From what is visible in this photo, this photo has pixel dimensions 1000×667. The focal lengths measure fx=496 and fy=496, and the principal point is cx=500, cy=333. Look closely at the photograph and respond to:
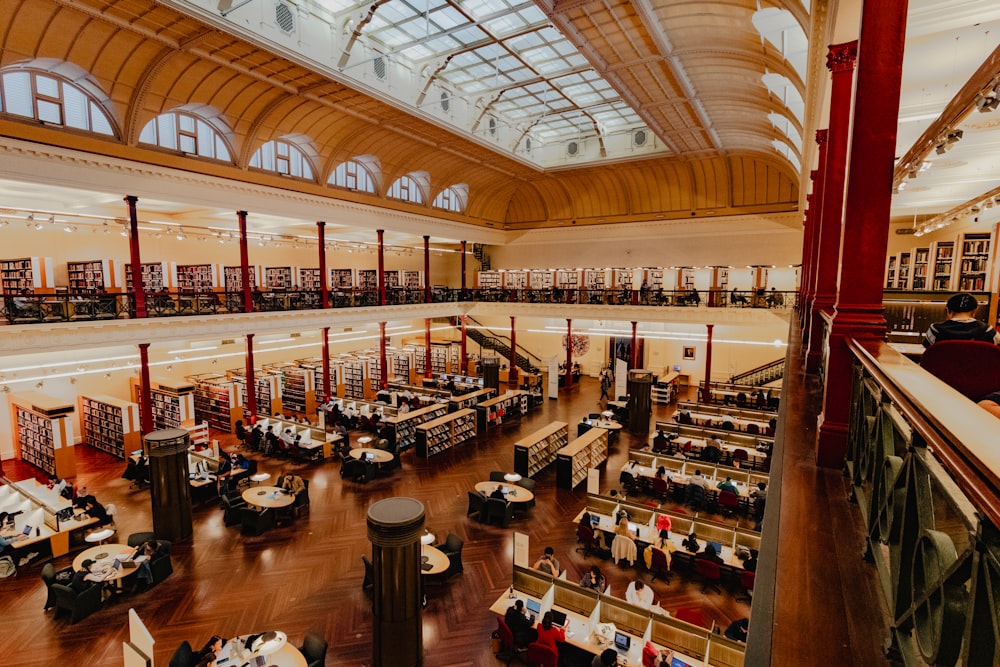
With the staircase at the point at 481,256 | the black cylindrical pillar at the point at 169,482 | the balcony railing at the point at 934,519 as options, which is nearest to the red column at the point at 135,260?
the black cylindrical pillar at the point at 169,482

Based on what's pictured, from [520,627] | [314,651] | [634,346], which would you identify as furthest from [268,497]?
[634,346]

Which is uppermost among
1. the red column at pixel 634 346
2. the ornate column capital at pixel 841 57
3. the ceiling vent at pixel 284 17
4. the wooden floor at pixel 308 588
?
the ceiling vent at pixel 284 17

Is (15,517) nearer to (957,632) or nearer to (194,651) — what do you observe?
(194,651)

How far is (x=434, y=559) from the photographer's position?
24.5ft

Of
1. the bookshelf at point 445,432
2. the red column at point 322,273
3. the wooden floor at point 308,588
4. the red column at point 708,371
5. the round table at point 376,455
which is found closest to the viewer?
the wooden floor at point 308,588

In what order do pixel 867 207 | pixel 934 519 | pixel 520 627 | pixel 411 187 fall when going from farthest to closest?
1. pixel 411 187
2. pixel 520 627
3. pixel 867 207
4. pixel 934 519

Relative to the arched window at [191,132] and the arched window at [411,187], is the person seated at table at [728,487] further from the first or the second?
the arched window at [411,187]

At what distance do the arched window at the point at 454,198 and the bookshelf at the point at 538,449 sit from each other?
11.9 metres

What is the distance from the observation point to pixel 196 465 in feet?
35.7

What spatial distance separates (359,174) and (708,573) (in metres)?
15.3

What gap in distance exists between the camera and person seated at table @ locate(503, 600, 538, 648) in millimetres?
5844

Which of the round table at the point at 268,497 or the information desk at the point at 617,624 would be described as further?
the round table at the point at 268,497

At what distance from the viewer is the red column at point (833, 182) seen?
14.0 ft

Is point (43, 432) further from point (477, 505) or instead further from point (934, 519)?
point (934, 519)
